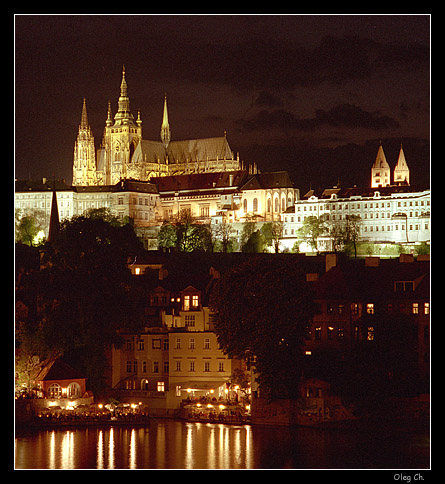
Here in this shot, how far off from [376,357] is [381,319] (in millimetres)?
2095

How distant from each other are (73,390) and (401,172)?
3311 inches

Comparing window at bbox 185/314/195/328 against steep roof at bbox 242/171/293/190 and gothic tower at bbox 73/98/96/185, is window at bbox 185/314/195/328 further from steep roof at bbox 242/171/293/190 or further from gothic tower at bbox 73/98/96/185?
gothic tower at bbox 73/98/96/185

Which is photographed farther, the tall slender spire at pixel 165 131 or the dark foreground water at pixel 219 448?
the tall slender spire at pixel 165 131

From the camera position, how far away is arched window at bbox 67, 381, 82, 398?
38.5m

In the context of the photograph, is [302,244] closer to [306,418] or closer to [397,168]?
[397,168]

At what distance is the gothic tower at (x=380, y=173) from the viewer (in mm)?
123188


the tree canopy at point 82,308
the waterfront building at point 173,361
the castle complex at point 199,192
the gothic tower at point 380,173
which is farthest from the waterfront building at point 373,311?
the gothic tower at point 380,173

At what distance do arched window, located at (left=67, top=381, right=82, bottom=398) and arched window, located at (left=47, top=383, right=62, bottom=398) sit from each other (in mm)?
261

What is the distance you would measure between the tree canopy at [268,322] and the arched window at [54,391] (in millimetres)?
4701

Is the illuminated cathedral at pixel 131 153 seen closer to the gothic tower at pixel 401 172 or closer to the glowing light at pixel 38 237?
the gothic tower at pixel 401 172

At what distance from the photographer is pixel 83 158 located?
139625mm

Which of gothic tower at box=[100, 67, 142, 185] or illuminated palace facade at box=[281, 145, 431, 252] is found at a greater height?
gothic tower at box=[100, 67, 142, 185]

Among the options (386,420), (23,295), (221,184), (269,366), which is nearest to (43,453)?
(269,366)

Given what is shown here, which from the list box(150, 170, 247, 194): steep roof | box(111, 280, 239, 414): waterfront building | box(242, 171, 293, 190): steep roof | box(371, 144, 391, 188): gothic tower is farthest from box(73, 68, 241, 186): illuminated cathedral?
box(111, 280, 239, 414): waterfront building
